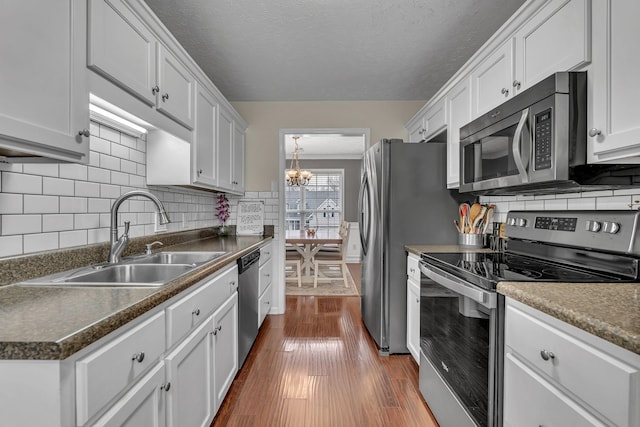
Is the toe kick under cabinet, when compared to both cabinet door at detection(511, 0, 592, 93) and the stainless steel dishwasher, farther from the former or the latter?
cabinet door at detection(511, 0, 592, 93)

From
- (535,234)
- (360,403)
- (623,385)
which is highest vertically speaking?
(535,234)

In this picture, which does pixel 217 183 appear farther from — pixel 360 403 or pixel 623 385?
pixel 623 385

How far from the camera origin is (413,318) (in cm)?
234

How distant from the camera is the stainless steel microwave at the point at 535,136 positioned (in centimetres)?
128

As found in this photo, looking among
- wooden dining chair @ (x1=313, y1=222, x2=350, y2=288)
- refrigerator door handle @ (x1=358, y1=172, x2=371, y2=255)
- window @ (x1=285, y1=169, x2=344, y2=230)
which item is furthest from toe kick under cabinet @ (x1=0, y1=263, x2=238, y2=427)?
window @ (x1=285, y1=169, x2=344, y2=230)

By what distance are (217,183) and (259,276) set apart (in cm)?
87

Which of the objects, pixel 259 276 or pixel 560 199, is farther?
pixel 259 276

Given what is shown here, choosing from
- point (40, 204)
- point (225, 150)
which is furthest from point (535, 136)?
point (225, 150)

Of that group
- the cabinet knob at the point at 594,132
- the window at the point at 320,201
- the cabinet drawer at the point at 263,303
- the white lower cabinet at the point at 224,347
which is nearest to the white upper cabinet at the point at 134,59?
the white lower cabinet at the point at 224,347

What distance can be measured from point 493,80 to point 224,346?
2.15 metres

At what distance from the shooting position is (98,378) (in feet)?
2.50

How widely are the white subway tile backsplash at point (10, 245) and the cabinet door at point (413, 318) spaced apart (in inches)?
83.1

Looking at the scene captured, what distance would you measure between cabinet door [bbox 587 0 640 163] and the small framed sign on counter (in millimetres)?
2896

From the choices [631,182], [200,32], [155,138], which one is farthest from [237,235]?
[631,182]
